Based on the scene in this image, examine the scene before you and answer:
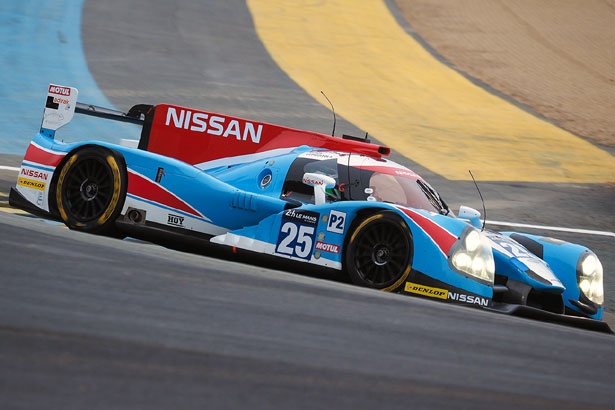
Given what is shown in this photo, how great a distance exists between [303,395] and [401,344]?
101 cm

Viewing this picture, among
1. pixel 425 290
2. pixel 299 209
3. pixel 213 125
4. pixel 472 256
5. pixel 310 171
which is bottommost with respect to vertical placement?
pixel 425 290

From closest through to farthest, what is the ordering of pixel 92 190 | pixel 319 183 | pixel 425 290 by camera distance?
1. pixel 425 290
2. pixel 319 183
3. pixel 92 190

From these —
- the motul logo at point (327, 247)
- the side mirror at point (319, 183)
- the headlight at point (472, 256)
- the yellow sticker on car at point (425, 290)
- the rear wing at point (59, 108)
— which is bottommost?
the yellow sticker on car at point (425, 290)

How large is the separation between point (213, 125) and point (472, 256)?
3.11 meters

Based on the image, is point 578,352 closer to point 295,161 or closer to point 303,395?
point 303,395

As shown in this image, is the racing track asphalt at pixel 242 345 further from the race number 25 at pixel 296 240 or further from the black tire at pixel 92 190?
the black tire at pixel 92 190

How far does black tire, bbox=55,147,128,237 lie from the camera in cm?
722

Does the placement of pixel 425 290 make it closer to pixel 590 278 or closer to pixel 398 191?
pixel 398 191

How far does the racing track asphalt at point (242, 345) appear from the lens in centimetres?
261

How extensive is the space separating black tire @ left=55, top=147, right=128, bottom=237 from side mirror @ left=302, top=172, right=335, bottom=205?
1644 millimetres

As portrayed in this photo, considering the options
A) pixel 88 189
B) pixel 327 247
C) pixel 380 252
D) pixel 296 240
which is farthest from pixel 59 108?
pixel 380 252

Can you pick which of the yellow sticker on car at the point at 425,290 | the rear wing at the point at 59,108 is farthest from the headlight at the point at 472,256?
the rear wing at the point at 59,108

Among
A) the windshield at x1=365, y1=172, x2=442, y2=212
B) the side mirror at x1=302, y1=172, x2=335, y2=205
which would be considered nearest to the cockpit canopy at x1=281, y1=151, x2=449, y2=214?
the windshield at x1=365, y1=172, x2=442, y2=212

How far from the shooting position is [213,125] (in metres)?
8.11
